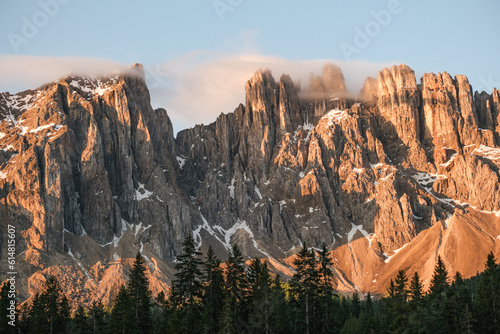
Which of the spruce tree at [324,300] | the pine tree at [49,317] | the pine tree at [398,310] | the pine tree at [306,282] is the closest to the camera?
the pine tree at [306,282]

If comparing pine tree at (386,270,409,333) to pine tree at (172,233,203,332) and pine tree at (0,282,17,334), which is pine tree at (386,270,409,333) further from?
pine tree at (0,282,17,334)

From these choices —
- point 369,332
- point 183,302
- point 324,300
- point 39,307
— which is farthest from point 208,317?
point 39,307

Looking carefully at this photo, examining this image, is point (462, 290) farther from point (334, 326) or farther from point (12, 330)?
point (12, 330)

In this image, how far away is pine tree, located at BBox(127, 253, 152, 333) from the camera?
81.1m

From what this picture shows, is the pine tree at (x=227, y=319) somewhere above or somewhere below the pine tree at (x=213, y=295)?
below

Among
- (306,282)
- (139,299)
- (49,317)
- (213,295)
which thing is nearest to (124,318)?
(139,299)

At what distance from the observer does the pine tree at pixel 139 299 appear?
81.1 m

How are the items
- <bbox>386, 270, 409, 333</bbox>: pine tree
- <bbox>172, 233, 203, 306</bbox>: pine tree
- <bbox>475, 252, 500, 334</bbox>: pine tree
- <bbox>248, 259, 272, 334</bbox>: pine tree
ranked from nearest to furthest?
<bbox>248, 259, 272, 334</bbox>: pine tree, <bbox>386, 270, 409, 333</bbox>: pine tree, <bbox>172, 233, 203, 306</bbox>: pine tree, <bbox>475, 252, 500, 334</bbox>: pine tree

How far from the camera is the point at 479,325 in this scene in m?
84.9

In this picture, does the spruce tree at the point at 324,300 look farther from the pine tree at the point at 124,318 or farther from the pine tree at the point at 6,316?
the pine tree at the point at 6,316

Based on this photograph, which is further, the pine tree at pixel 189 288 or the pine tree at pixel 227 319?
the pine tree at pixel 189 288

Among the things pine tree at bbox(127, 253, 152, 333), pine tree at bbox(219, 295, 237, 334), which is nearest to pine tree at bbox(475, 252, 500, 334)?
pine tree at bbox(219, 295, 237, 334)

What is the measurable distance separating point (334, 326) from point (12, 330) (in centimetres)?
5022

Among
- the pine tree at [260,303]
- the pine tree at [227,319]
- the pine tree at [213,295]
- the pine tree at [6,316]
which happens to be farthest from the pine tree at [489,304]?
the pine tree at [6,316]
